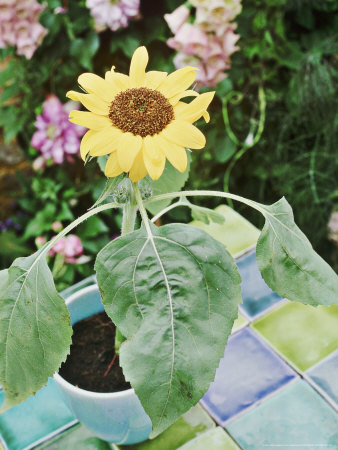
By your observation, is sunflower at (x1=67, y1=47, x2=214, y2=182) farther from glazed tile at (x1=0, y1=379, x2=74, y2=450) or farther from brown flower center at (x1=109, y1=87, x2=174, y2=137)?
glazed tile at (x1=0, y1=379, x2=74, y2=450)

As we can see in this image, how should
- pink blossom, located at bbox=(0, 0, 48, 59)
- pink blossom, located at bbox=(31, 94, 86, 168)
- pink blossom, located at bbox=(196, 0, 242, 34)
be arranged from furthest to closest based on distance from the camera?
pink blossom, located at bbox=(31, 94, 86, 168) < pink blossom, located at bbox=(0, 0, 48, 59) < pink blossom, located at bbox=(196, 0, 242, 34)

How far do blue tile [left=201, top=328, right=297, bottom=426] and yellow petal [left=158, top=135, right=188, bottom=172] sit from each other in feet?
1.14

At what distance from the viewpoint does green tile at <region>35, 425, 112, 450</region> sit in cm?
60

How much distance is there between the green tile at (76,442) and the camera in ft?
1.98

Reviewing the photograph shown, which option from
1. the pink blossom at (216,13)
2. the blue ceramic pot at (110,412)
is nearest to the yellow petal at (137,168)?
the blue ceramic pot at (110,412)

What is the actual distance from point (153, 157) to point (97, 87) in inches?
3.6

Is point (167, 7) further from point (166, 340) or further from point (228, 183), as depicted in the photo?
point (166, 340)

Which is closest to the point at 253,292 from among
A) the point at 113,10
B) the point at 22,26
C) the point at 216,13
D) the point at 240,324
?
the point at 240,324

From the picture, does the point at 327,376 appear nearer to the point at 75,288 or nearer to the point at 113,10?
the point at 75,288

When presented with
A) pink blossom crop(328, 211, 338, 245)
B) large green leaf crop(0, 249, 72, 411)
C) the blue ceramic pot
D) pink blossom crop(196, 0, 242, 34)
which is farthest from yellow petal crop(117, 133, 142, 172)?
pink blossom crop(328, 211, 338, 245)

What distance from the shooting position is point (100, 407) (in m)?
0.52

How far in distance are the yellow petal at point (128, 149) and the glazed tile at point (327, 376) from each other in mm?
396

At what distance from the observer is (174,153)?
41cm

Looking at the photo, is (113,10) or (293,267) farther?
(113,10)
